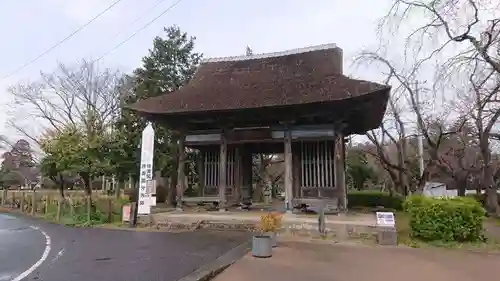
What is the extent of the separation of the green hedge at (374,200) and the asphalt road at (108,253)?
12.7m

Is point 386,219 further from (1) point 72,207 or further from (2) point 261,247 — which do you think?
(1) point 72,207

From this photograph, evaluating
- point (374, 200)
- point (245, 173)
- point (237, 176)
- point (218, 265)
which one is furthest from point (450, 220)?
point (374, 200)

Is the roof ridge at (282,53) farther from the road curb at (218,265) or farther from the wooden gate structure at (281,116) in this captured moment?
the road curb at (218,265)

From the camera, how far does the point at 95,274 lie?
231 inches

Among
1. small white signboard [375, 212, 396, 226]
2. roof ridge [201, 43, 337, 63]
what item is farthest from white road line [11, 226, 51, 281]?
roof ridge [201, 43, 337, 63]

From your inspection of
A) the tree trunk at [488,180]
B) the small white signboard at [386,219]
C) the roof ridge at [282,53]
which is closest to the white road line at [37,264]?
the small white signboard at [386,219]

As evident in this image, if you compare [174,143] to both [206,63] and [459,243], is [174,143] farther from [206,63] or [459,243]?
[459,243]

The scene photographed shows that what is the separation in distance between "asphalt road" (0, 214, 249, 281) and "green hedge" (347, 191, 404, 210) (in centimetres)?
1266

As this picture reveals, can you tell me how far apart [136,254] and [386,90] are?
7828mm

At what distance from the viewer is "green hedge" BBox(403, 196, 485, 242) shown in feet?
29.0

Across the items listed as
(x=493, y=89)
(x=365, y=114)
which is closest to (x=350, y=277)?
(x=365, y=114)

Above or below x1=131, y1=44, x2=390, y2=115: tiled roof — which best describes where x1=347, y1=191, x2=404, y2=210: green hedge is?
below

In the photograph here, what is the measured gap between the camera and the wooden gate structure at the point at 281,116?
12031mm

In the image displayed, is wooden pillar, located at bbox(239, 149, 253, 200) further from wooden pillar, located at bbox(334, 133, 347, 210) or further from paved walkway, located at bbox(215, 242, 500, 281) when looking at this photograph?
paved walkway, located at bbox(215, 242, 500, 281)
